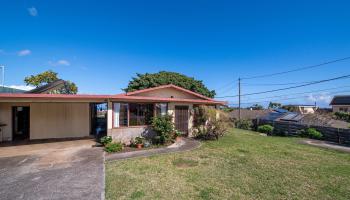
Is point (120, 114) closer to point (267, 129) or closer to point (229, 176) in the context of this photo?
point (229, 176)

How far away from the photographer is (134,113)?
11328 millimetres

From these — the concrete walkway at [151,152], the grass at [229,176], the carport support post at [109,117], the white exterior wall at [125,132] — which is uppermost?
the carport support post at [109,117]

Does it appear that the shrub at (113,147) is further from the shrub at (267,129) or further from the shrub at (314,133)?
the shrub at (314,133)

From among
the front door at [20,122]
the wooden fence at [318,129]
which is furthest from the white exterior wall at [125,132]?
the wooden fence at [318,129]

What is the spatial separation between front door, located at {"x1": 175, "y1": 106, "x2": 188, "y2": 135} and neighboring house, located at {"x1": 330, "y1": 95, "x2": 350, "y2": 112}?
140ft

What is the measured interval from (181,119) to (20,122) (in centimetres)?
1074

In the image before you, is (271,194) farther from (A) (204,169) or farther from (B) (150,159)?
(B) (150,159)

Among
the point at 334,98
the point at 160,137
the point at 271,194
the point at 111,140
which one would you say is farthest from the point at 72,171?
the point at 334,98

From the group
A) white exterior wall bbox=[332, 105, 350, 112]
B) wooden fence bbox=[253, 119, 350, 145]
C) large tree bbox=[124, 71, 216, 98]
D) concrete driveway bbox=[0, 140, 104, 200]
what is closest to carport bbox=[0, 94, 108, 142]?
concrete driveway bbox=[0, 140, 104, 200]

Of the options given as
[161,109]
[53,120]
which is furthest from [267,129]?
[53,120]

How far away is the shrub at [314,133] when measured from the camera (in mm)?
14853

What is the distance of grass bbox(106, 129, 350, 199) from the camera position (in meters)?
5.20

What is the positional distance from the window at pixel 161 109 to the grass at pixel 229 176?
3.77 meters

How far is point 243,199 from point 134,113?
25.9 ft
